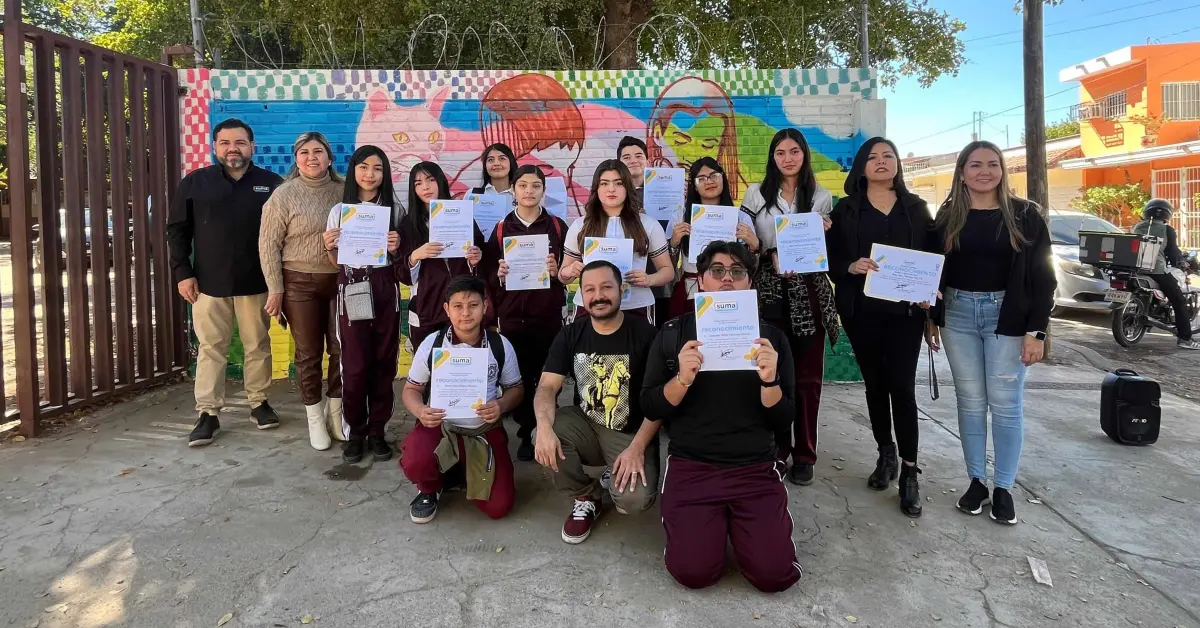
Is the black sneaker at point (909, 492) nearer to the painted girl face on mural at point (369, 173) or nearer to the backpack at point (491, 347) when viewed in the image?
the backpack at point (491, 347)

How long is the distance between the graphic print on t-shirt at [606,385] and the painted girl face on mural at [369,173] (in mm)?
1669

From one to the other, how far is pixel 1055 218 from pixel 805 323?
→ 362 inches

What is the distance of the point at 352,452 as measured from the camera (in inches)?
161

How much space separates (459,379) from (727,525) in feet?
4.44

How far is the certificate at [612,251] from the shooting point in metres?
3.51

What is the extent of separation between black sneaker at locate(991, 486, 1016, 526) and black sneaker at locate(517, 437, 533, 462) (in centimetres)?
244

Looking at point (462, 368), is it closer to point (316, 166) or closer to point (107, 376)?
point (316, 166)

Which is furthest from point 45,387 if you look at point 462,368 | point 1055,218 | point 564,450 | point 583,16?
point 1055,218

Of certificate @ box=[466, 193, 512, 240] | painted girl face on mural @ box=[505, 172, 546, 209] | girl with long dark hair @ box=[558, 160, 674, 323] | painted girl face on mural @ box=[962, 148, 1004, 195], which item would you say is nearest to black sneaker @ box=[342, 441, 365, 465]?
certificate @ box=[466, 193, 512, 240]

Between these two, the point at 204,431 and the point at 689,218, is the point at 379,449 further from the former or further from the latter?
the point at 689,218

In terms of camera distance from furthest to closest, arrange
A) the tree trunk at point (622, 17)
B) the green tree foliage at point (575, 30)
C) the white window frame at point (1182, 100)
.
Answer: the white window frame at point (1182, 100) → the tree trunk at point (622, 17) → the green tree foliage at point (575, 30)

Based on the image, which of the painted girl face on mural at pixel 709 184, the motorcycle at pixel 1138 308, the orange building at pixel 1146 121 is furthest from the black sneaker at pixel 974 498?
the orange building at pixel 1146 121

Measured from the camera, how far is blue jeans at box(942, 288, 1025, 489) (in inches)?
129

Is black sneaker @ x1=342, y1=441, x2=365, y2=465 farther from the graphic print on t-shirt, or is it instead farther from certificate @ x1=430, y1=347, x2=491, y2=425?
the graphic print on t-shirt
